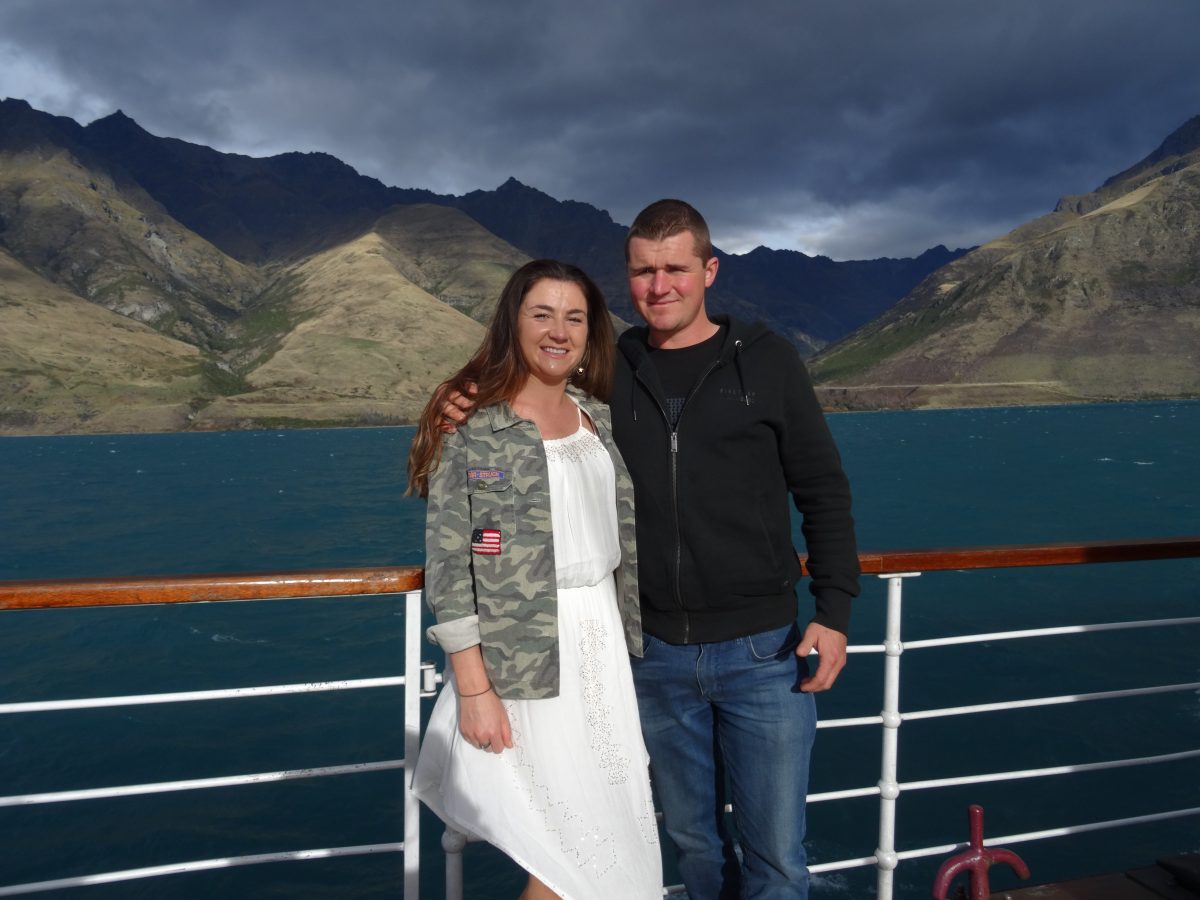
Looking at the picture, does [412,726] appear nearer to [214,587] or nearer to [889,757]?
[214,587]

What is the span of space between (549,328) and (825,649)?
1.45 m

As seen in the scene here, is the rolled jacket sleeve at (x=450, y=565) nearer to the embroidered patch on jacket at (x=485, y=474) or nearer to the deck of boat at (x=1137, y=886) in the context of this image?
the embroidered patch on jacket at (x=485, y=474)

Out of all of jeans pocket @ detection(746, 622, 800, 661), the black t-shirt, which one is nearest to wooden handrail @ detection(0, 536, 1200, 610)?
jeans pocket @ detection(746, 622, 800, 661)

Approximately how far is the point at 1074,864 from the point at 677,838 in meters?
12.2

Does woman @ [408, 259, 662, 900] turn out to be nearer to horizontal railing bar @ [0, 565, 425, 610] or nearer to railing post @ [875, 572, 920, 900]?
horizontal railing bar @ [0, 565, 425, 610]

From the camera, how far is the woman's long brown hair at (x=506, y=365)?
2.53 m

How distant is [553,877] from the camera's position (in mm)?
2430

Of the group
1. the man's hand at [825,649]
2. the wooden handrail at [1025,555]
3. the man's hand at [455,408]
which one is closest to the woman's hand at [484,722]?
the man's hand at [455,408]

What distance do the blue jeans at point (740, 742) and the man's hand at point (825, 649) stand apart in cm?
9

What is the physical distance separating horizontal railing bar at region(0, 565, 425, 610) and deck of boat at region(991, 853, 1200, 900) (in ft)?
8.63

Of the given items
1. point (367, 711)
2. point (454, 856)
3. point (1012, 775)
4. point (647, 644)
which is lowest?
point (367, 711)

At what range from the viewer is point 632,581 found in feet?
8.93

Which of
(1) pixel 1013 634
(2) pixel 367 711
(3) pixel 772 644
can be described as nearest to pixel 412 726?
(3) pixel 772 644

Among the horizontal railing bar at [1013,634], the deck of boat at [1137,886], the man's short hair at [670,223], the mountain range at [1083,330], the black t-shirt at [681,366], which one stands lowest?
the deck of boat at [1137,886]
